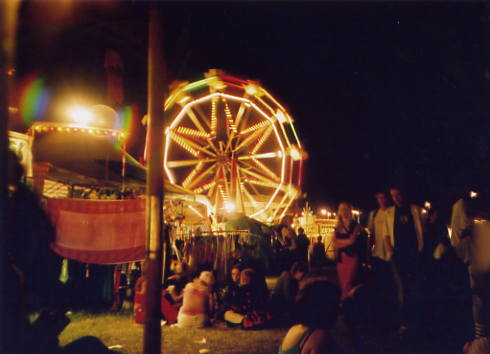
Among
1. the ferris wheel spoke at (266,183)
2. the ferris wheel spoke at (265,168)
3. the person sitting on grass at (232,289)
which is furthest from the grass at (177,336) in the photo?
the ferris wheel spoke at (265,168)

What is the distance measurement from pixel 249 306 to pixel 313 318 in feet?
16.4

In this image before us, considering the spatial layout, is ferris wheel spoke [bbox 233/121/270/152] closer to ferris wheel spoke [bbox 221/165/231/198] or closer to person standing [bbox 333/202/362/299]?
ferris wheel spoke [bbox 221/165/231/198]

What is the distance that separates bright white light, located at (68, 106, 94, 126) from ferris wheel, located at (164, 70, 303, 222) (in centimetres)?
624

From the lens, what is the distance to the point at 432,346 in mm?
5688

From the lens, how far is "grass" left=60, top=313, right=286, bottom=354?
6.05 m

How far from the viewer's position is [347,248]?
5949 mm

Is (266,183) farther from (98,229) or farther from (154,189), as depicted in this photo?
(154,189)

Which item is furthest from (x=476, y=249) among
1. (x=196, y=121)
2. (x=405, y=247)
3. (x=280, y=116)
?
(x=196, y=121)

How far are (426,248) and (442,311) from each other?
983 millimetres

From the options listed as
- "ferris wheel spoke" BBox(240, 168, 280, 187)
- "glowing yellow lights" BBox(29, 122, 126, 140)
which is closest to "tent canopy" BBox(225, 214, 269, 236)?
"glowing yellow lights" BBox(29, 122, 126, 140)

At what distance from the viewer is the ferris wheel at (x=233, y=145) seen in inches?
552

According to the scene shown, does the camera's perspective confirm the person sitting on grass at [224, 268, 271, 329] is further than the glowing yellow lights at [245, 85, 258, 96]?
No

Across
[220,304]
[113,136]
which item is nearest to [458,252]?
[220,304]

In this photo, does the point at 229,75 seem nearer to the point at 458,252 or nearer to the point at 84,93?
the point at 84,93
